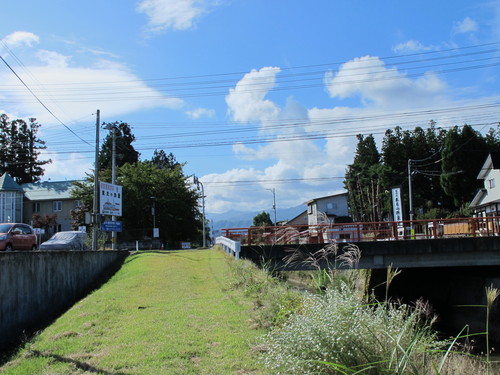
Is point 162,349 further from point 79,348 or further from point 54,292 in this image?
point 54,292

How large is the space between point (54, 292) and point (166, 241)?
4752 cm

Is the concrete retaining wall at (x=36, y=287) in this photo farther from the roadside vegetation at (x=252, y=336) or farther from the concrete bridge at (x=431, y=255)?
the concrete bridge at (x=431, y=255)

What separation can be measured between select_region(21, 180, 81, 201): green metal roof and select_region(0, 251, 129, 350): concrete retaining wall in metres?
57.8

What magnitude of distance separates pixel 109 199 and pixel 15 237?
15051 millimetres

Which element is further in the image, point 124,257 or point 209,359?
point 124,257

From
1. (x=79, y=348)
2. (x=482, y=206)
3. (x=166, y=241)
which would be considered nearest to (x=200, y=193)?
(x=166, y=241)

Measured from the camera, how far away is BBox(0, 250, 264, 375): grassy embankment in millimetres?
5984

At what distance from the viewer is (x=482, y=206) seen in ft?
148

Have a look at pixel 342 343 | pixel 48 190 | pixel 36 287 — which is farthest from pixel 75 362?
pixel 48 190

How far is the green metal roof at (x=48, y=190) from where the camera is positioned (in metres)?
71.5

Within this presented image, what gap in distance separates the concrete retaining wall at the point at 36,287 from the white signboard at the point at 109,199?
15625 millimetres

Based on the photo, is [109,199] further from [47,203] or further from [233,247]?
[47,203]

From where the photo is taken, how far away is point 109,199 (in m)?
35.4


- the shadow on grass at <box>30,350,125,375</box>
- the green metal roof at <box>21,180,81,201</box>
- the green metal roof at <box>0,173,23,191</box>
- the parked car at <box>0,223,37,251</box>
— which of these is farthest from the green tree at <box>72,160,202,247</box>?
the shadow on grass at <box>30,350,125,375</box>
